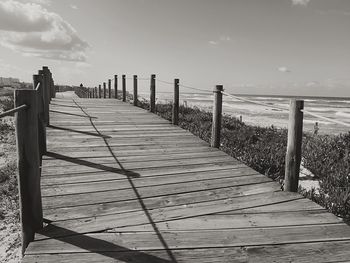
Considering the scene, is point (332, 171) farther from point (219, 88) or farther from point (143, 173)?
point (143, 173)

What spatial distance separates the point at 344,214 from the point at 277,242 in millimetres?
2638

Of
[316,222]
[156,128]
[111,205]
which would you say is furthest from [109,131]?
[316,222]

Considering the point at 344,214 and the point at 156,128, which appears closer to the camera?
the point at 344,214

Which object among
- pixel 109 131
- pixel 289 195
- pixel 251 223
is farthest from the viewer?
pixel 109 131

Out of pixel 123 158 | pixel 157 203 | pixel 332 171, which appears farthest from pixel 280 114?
pixel 157 203

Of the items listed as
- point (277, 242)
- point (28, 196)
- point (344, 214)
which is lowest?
point (344, 214)

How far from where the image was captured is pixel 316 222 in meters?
3.37

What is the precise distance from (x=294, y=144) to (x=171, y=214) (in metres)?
1.86

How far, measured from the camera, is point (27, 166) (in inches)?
115

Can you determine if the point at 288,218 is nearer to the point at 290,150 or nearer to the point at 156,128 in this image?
the point at 290,150

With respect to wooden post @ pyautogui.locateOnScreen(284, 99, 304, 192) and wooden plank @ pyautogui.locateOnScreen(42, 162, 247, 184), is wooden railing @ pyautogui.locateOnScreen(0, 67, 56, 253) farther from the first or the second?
wooden post @ pyautogui.locateOnScreen(284, 99, 304, 192)

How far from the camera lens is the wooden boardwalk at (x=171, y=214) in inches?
107

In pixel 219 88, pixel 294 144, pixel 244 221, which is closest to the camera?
pixel 244 221

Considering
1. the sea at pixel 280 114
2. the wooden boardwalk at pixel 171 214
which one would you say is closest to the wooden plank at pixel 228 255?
the wooden boardwalk at pixel 171 214
